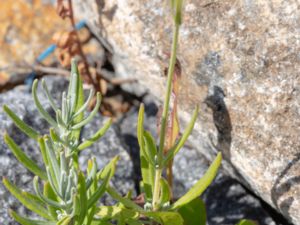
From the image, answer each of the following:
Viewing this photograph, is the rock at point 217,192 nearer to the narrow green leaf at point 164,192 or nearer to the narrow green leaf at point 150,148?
the narrow green leaf at point 164,192

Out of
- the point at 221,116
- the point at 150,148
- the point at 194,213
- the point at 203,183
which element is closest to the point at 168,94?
the point at 150,148

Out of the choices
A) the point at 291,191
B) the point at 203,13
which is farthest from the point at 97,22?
the point at 291,191

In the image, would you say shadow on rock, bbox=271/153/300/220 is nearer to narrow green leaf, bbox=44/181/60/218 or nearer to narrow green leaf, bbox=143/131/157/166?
narrow green leaf, bbox=143/131/157/166

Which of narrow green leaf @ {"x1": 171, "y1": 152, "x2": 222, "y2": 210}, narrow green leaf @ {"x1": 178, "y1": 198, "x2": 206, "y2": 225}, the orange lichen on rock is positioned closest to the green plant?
narrow green leaf @ {"x1": 171, "y1": 152, "x2": 222, "y2": 210}

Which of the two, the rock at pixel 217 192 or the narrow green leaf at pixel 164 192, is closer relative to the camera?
the narrow green leaf at pixel 164 192

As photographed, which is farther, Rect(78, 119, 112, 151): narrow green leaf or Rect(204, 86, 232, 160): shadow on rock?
Rect(204, 86, 232, 160): shadow on rock

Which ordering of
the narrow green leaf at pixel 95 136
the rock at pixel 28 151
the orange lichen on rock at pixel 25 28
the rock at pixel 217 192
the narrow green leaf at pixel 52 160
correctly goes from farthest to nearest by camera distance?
the orange lichen on rock at pixel 25 28, the rock at pixel 217 192, the rock at pixel 28 151, the narrow green leaf at pixel 95 136, the narrow green leaf at pixel 52 160

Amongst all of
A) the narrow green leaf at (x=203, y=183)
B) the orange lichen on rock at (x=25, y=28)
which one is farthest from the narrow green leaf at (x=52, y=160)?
the orange lichen on rock at (x=25, y=28)
